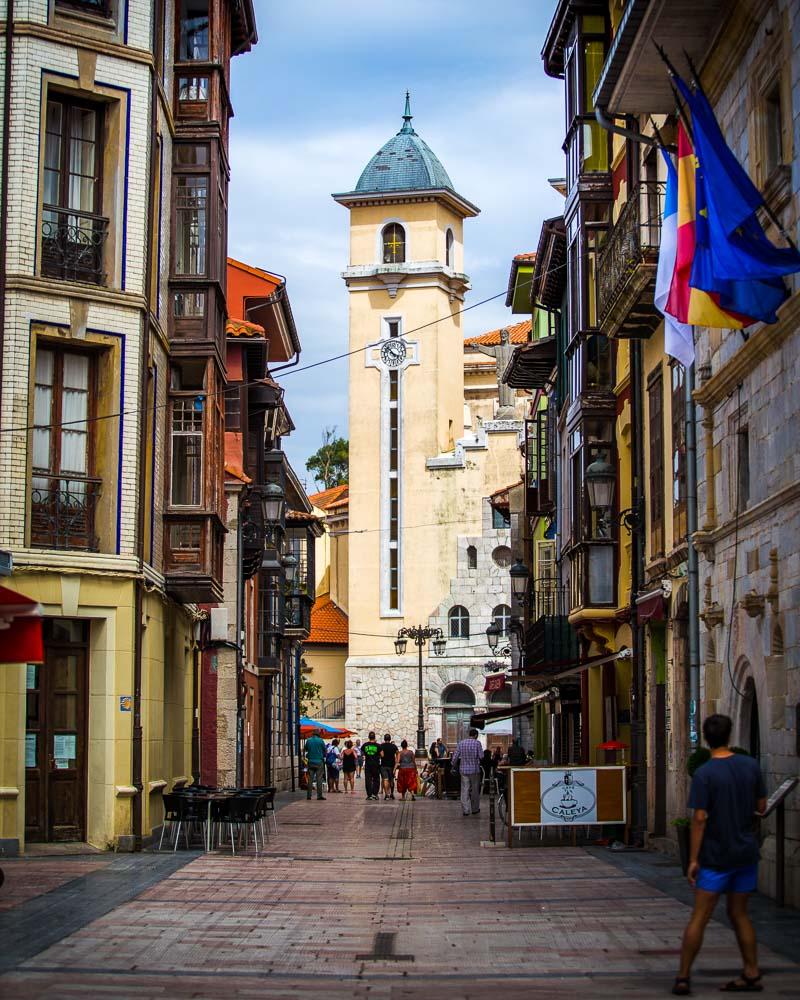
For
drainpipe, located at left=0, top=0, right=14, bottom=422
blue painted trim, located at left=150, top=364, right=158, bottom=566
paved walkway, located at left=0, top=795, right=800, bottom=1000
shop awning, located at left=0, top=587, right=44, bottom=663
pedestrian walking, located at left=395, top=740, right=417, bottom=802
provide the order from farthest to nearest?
pedestrian walking, located at left=395, top=740, right=417, bottom=802, blue painted trim, located at left=150, top=364, right=158, bottom=566, drainpipe, located at left=0, top=0, right=14, bottom=422, shop awning, located at left=0, top=587, right=44, bottom=663, paved walkway, located at left=0, top=795, right=800, bottom=1000

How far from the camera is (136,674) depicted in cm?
2288

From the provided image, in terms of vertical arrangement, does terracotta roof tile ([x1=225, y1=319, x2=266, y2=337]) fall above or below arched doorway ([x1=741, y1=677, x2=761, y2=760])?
above

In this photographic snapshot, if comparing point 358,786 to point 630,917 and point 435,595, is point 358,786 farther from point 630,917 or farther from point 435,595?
point 630,917

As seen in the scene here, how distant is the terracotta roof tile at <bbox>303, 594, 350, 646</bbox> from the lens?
8519cm

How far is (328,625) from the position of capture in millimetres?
86688

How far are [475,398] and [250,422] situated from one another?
49.3 metres

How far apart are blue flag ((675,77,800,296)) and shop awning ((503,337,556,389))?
22611mm

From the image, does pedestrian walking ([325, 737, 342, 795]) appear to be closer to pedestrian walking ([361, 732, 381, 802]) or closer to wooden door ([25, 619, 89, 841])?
pedestrian walking ([361, 732, 381, 802])

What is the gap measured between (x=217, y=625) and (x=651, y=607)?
15.1 meters

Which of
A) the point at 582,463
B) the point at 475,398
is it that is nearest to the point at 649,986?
the point at 582,463

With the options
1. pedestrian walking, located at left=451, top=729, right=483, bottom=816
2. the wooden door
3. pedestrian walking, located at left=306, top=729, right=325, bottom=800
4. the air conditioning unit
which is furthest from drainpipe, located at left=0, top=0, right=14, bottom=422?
pedestrian walking, located at left=306, top=729, right=325, bottom=800

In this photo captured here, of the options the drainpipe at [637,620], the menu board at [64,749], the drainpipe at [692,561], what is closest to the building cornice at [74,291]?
the menu board at [64,749]

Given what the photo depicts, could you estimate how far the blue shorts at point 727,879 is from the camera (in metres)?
10.1

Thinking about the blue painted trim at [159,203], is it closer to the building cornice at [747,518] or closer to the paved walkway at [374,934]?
the paved walkway at [374,934]
